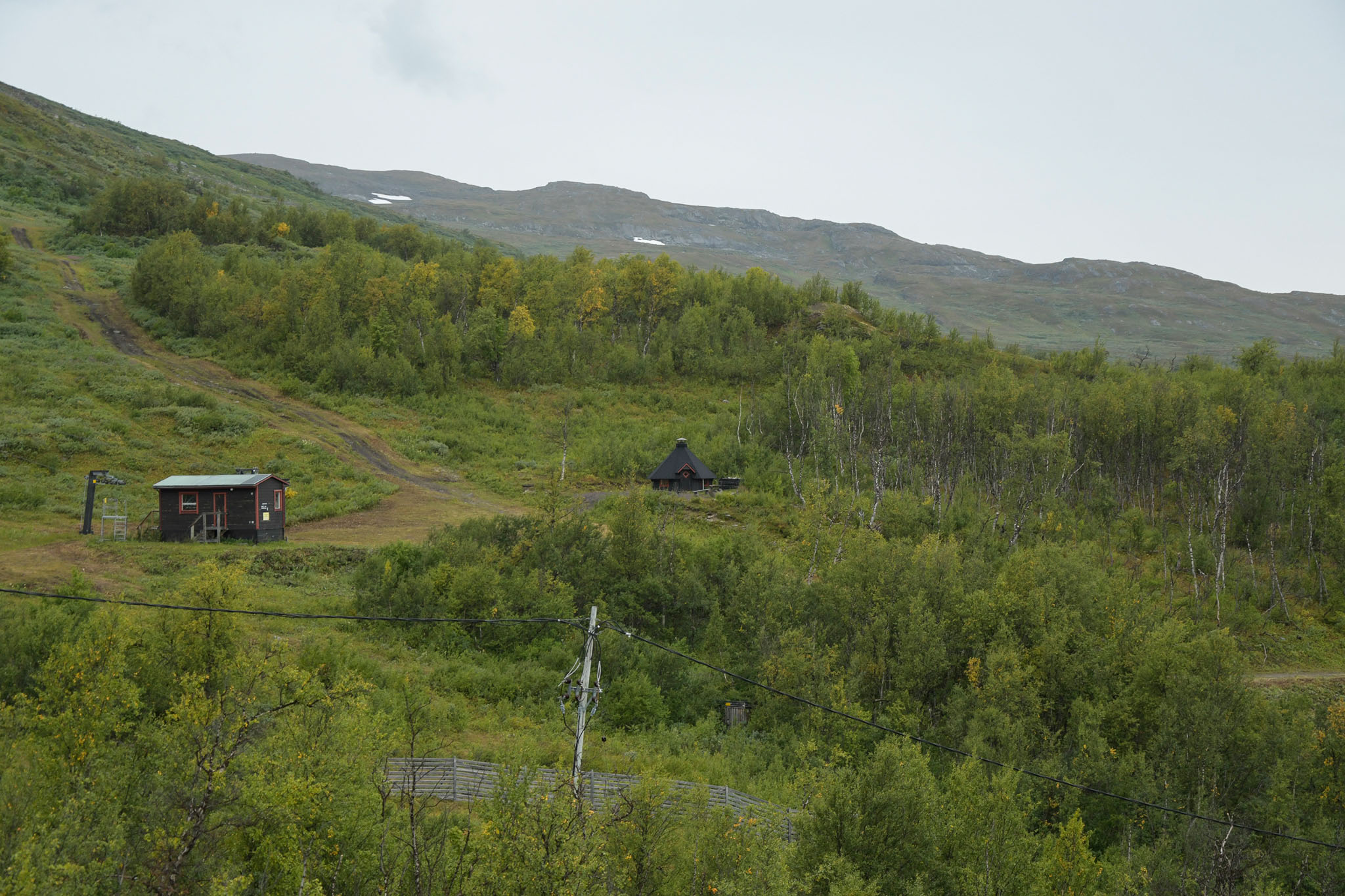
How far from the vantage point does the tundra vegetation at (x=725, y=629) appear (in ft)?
40.7

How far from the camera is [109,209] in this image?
81438 millimetres

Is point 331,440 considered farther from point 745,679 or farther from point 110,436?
point 745,679

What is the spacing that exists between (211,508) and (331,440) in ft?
58.0

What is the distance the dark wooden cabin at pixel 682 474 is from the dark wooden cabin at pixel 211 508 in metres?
23.0

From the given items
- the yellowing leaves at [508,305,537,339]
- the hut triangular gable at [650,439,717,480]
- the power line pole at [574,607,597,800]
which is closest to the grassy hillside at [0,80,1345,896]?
the yellowing leaves at [508,305,537,339]

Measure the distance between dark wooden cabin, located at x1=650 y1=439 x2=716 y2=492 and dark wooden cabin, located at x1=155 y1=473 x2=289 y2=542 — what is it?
75.4 feet

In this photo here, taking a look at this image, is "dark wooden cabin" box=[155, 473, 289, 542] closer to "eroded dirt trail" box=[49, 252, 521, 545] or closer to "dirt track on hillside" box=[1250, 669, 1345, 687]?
"eroded dirt trail" box=[49, 252, 521, 545]

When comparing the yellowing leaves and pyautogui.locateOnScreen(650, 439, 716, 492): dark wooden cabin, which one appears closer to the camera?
pyautogui.locateOnScreen(650, 439, 716, 492): dark wooden cabin

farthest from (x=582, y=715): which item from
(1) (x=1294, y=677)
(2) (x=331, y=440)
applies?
(2) (x=331, y=440)

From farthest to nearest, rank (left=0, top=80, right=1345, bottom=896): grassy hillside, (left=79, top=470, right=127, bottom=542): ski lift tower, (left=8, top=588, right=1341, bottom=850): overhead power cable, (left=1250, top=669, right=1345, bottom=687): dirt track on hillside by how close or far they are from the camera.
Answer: (left=1250, top=669, right=1345, bottom=687): dirt track on hillside
(left=79, top=470, right=127, bottom=542): ski lift tower
(left=8, top=588, right=1341, bottom=850): overhead power cable
(left=0, top=80, right=1345, bottom=896): grassy hillside

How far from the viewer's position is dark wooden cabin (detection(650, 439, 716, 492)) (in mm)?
49156

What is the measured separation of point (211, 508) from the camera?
3216 cm

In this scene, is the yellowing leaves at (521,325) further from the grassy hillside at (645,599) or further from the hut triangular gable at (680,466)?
the hut triangular gable at (680,466)

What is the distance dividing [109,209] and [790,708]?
8823 cm
